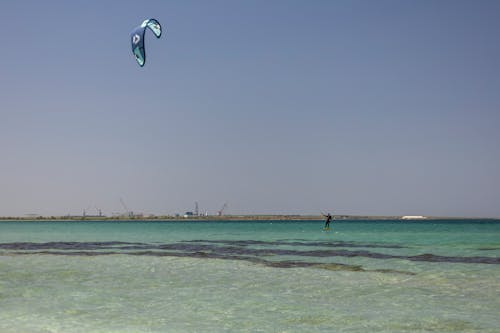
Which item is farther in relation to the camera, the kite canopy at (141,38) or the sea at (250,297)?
the kite canopy at (141,38)

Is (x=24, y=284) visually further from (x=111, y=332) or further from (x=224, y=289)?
(x=111, y=332)

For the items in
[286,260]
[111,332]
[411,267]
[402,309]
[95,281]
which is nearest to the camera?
[111,332]

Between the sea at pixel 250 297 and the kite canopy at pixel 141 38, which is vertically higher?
the kite canopy at pixel 141 38

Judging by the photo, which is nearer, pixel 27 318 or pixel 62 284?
pixel 27 318

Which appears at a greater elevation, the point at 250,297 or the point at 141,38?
the point at 141,38

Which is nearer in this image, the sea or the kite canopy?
the sea

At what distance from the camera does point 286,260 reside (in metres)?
31.5

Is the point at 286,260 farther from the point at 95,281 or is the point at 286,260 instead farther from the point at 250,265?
the point at 95,281

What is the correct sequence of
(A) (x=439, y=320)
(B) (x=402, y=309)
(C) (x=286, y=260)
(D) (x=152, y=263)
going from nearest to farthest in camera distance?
(A) (x=439, y=320) → (B) (x=402, y=309) → (D) (x=152, y=263) → (C) (x=286, y=260)

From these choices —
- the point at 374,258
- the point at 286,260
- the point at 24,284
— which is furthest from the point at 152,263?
the point at 374,258

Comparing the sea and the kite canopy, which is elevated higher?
the kite canopy

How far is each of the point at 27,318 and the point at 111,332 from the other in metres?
2.94

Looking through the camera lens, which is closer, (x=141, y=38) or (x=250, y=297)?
(x=250, y=297)

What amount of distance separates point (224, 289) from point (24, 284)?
7370 millimetres
